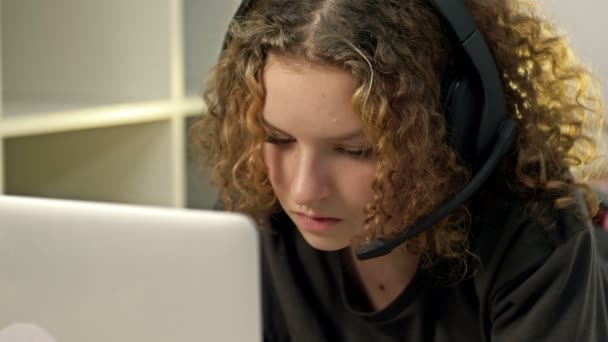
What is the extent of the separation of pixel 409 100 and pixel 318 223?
6.2 inches

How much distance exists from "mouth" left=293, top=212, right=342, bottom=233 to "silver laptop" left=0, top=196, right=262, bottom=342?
0.34 meters

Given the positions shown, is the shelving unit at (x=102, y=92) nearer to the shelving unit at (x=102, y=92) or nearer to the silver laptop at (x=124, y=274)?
the shelving unit at (x=102, y=92)

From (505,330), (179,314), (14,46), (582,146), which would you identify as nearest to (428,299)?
(505,330)

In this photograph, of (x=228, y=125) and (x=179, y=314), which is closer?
(x=179, y=314)

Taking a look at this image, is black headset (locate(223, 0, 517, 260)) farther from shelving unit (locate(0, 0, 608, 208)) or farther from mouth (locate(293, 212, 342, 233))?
shelving unit (locate(0, 0, 608, 208))

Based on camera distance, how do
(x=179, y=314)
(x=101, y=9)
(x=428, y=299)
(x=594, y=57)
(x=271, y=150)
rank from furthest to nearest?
A: (x=594, y=57) → (x=101, y=9) → (x=428, y=299) → (x=271, y=150) → (x=179, y=314)

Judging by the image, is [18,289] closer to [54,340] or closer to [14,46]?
[54,340]

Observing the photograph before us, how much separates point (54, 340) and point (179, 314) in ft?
0.29

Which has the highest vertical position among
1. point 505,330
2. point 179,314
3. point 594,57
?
point 594,57

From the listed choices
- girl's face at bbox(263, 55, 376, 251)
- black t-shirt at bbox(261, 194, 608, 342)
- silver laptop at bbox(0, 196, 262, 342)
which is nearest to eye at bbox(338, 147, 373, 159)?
girl's face at bbox(263, 55, 376, 251)

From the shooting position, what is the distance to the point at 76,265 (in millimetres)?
561

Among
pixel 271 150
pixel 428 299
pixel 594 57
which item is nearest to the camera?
pixel 271 150

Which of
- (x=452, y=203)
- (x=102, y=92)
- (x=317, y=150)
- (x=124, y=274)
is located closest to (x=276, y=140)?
(x=317, y=150)

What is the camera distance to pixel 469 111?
33.1 inches
